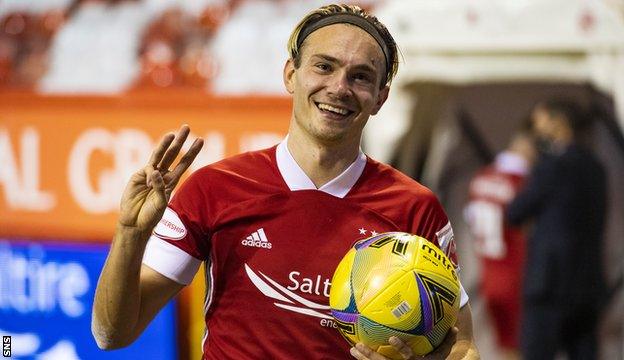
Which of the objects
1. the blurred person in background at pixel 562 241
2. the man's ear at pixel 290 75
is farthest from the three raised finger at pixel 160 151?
the blurred person in background at pixel 562 241

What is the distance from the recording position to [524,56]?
7.68 m

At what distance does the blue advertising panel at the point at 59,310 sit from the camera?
5680 mm

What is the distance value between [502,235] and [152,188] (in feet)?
18.2

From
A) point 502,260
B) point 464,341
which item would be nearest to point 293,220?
point 464,341

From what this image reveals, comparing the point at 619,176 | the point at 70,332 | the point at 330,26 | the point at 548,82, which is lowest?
the point at 70,332

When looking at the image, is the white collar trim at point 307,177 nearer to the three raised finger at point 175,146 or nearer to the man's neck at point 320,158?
the man's neck at point 320,158

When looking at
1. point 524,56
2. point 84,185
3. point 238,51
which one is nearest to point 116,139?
point 84,185

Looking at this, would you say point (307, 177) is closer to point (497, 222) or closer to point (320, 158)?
point (320, 158)

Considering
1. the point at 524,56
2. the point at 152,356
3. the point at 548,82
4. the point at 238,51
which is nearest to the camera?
the point at 152,356

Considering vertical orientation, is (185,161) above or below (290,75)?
below

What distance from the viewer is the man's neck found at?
11.0 feet

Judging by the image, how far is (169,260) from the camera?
10.6 ft

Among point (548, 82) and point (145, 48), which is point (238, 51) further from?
point (548, 82)

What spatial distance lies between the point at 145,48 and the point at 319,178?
6639 mm
